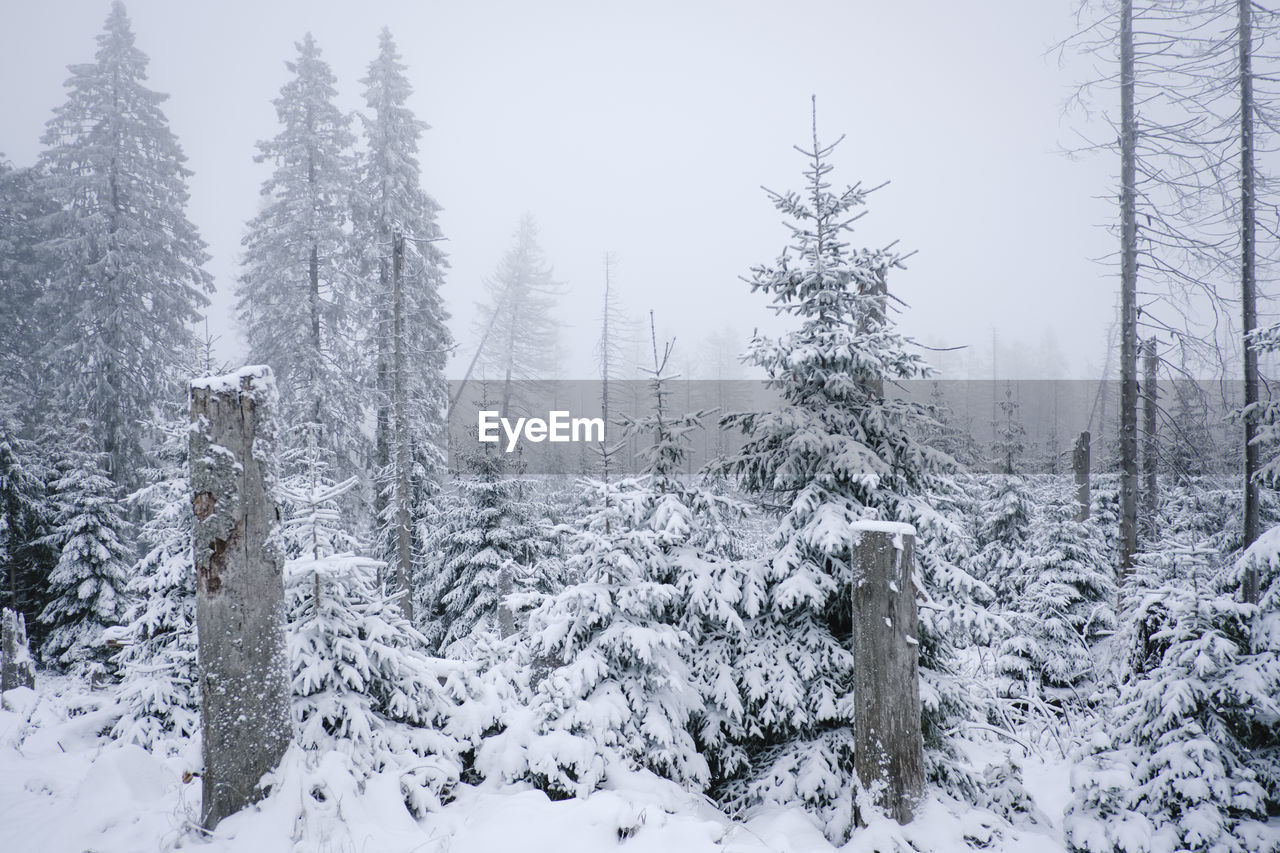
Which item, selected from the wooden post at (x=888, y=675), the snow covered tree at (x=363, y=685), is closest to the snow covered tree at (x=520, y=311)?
the snow covered tree at (x=363, y=685)

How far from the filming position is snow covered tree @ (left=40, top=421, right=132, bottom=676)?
1638cm

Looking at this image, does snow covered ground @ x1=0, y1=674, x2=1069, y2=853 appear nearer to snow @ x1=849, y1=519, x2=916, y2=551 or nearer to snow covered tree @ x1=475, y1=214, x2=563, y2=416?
snow @ x1=849, y1=519, x2=916, y2=551

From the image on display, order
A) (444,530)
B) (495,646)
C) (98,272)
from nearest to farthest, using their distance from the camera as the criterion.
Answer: (495,646)
(444,530)
(98,272)

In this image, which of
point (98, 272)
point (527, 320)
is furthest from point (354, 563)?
point (527, 320)

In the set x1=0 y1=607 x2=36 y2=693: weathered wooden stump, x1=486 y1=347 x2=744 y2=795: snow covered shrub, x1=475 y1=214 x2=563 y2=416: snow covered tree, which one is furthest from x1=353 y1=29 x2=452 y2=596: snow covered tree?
x1=475 y1=214 x2=563 y2=416: snow covered tree

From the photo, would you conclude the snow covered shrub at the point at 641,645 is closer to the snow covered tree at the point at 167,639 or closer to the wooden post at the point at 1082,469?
the snow covered tree at the point at 167,639

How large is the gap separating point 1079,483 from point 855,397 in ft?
43.9

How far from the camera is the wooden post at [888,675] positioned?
524 centimetres

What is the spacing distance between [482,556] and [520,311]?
2208 cm

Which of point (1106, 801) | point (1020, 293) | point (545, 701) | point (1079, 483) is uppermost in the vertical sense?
point (1020, 293)

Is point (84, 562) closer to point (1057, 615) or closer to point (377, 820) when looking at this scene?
point (377, 820)

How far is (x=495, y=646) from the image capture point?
6.75 m

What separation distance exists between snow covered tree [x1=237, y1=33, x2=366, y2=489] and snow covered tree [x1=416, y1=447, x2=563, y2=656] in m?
5.16

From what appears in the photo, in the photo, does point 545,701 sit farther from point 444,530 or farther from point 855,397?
point 444,530
